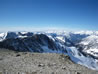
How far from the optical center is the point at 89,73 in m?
11.4

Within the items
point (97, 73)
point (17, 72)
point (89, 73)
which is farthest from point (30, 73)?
point (97, 73)

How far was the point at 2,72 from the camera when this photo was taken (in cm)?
960

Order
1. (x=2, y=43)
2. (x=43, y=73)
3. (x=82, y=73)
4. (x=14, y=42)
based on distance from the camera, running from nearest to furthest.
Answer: (x=43, y=73)
(x=82, y=73)
(x=2, y=43)
(x=14, y=42)

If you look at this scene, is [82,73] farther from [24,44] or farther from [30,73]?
[24,44]

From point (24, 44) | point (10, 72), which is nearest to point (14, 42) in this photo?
point (24, 44)

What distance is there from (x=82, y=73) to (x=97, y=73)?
209 centimetres

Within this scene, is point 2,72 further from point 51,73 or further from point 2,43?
point 2,43

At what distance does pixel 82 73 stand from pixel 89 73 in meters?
0.98

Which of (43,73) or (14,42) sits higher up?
(43,73)

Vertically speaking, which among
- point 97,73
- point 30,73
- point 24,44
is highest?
point 30,73

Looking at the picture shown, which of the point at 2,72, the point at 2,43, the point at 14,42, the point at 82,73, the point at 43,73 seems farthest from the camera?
the point at 14,42

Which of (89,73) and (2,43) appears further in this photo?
(2,43)

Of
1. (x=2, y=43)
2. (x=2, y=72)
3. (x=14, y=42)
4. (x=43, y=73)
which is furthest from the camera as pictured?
(x=14, y=42)

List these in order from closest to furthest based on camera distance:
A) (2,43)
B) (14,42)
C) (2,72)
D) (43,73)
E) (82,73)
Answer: (2,72) < (43,73) < (82,73) < (2,43) < (14,42)
